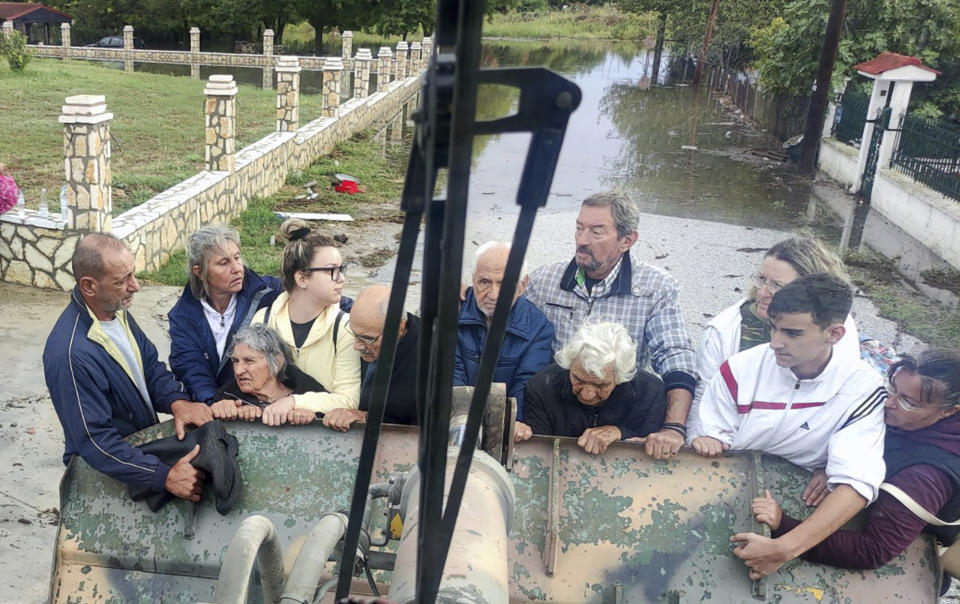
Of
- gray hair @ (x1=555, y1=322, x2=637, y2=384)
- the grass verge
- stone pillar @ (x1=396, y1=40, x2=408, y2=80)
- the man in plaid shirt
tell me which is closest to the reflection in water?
the grass verge

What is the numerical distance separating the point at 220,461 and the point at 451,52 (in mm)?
2326

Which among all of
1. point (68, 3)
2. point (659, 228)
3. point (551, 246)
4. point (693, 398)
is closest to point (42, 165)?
point (551, 246)

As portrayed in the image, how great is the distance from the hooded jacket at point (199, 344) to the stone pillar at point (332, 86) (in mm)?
12189

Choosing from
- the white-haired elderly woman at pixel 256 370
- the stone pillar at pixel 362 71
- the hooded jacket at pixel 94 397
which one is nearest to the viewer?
the hooded jacket at pixel 94 397

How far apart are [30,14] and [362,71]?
24.5 metres

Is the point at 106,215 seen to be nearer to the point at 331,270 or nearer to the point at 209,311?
the point at 209,311

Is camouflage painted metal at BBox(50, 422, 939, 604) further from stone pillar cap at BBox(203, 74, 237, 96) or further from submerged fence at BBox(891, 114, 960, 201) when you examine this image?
submerged fence at BBox(891, 114, 960, 201)

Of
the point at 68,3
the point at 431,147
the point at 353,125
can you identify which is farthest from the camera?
the point at 68,3

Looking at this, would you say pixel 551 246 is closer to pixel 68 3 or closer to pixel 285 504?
pixel 285 504

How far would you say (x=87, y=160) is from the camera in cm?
750

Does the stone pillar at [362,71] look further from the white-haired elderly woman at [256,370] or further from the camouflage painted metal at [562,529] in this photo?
the camouflage painted metal at [562,529]

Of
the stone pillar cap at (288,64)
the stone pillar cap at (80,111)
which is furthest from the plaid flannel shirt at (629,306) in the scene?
the stone pillar cap at (288,64)

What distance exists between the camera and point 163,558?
3090mm

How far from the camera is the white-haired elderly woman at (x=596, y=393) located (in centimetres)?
321
